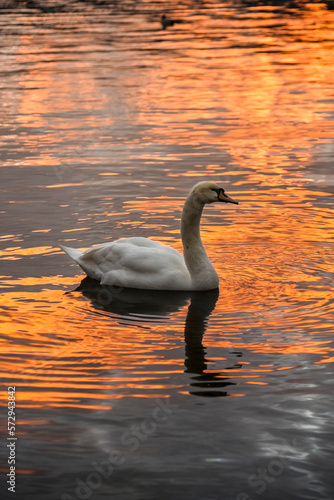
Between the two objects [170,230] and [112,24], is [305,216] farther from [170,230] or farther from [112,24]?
[112,24]

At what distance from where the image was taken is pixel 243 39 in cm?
4225

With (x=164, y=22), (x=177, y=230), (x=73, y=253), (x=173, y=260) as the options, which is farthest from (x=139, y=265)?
(x=164, y=22)

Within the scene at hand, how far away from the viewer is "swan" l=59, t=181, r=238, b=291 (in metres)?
11.2

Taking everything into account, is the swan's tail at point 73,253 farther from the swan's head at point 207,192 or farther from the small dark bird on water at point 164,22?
the small dark bird on water at point 164,22

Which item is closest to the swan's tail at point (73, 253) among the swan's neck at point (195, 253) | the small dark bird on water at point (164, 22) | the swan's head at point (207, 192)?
the swan's neck at point (195, 253)

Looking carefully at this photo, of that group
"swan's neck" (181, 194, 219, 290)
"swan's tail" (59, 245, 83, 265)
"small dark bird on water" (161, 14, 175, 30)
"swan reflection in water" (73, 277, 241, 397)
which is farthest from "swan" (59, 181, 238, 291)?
"small dark bird on water" (161, 14, 175, 30)

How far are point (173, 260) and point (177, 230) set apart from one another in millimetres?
2420

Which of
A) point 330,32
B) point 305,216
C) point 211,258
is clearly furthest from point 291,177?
point 330,32

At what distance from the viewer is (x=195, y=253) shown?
37.0 ft

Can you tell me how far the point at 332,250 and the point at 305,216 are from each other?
5.90 feet

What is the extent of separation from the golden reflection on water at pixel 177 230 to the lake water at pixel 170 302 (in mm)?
35

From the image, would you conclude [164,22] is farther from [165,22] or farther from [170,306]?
[170,306]

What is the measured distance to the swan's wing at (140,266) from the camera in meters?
11.4

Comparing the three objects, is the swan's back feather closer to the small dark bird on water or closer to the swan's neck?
the swan's neck
